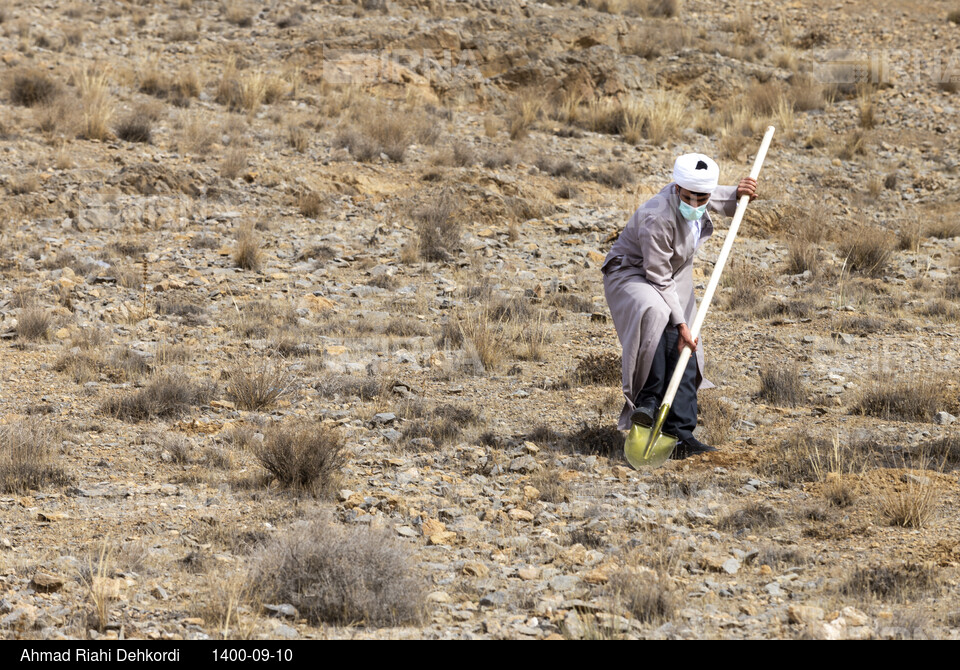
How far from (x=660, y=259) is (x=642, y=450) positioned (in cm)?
104

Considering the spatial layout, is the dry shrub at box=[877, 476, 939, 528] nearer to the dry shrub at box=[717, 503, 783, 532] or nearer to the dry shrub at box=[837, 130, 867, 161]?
the dry shrub at box=[717, 503, 783, 532]

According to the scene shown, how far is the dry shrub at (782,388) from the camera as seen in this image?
6.83 meters

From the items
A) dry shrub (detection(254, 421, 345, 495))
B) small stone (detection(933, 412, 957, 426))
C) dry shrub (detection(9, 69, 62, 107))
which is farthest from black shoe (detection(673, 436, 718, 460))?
dry shrub (detection(9, 69, 62, 107))

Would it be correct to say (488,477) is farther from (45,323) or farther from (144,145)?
(144,145)

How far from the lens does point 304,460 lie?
210 inches

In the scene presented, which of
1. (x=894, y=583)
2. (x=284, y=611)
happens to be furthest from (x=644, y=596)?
(x=284, y=611)

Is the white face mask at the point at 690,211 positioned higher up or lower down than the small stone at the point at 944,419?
higher up

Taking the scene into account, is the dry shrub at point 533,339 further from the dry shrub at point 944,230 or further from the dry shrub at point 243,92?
the dry shrub at point 243,92

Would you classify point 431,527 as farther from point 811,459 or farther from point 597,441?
point 811,459

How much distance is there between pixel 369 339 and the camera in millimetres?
8211

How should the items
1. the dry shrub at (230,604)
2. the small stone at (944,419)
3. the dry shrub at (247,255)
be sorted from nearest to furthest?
the dry shrub at (230,604) < the small stone at (944,419) < the dry shrub at (247,255)

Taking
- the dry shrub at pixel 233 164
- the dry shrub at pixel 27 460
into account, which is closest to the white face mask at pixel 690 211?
the dry shrub at pixel 27 460

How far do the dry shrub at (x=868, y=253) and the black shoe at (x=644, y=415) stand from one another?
5.23 metres
